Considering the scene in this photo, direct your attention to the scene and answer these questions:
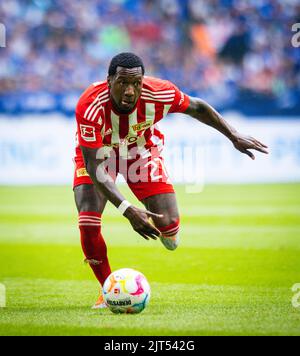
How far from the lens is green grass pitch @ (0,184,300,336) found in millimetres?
5891

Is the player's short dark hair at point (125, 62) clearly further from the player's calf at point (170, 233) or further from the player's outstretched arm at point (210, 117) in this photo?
→ the player's calf at point (170, 233)

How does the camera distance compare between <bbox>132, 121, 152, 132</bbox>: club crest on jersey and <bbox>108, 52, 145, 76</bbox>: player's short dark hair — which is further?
<bbox>132, 121, 152, 132</bbox>: club crest on jersey

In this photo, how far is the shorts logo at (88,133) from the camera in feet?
21.3

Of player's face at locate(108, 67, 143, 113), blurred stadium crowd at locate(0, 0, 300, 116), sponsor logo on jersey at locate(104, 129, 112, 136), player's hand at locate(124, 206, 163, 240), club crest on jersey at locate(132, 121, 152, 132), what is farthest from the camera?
blurred stadium crowd at locate(0, 0, 300, 116)

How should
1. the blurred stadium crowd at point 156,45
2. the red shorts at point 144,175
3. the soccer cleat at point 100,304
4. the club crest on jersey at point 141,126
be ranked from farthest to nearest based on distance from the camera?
the blurred stadium crowd at point 156,45 < the red shorts at point 144,175 < the club crest on jersey at point 141,126 < the soccer cleat at point 100,304

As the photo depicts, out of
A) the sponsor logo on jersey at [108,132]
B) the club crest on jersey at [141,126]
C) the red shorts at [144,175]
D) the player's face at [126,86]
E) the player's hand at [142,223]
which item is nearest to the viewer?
the player's hand at [142,223]

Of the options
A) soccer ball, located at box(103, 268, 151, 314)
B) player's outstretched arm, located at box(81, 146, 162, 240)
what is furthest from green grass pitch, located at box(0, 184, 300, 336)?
player's outstretched arm, located at box(81, 146, 162, 240)

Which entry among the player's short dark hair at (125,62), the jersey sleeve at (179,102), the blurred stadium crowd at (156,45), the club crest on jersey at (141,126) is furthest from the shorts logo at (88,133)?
the blurred stadium crowd at (156,45)

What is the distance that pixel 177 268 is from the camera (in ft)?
30.5

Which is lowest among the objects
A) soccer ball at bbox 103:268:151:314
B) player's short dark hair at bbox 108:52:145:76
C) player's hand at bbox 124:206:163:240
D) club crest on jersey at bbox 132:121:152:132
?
soccer ball at bbox 103:268:151:314

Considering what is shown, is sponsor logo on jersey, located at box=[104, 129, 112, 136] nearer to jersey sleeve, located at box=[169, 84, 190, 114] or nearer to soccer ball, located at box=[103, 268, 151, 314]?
jersey sleeve, located at box=[169, 84, 190, 114]

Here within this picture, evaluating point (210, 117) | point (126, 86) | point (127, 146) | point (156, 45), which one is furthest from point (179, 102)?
point (156, 45)
